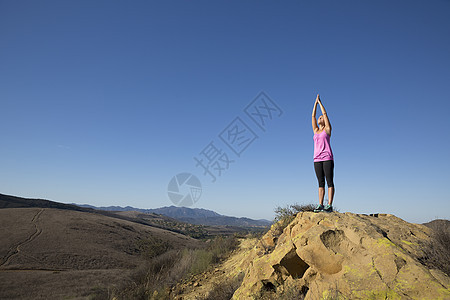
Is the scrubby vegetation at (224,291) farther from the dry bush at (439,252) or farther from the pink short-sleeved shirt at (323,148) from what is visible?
the dry bush at (439,252)

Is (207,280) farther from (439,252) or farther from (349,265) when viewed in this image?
(439,252)

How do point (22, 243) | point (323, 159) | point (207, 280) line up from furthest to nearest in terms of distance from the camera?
point (22, 243) → point (207, 280) → point (323, 159)

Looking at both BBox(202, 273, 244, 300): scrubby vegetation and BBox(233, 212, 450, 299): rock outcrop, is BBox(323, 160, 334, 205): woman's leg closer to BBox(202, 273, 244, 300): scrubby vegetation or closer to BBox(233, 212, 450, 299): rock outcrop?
BBox(233, 212, 450, 299): rock outcrop

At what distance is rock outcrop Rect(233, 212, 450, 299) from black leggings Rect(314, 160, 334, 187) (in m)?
0.83

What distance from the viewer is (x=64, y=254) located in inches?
674

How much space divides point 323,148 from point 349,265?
105 inches

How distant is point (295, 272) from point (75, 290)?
1142cm

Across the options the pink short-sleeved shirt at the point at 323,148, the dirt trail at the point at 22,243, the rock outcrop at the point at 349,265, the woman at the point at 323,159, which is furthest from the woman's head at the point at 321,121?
the dirt trail at the point at 22,243

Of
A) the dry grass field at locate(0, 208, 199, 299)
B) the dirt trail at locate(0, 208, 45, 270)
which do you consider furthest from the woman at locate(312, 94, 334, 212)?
the dirt trail at locate(0, 208, 45, 270)

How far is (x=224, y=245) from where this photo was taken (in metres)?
12.1

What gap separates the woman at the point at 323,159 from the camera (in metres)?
5.33

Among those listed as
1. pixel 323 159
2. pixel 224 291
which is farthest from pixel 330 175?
pixel 224 291

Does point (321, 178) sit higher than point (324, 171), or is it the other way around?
point (324, 171)

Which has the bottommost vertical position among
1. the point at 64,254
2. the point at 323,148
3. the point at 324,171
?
the point at 64,254
